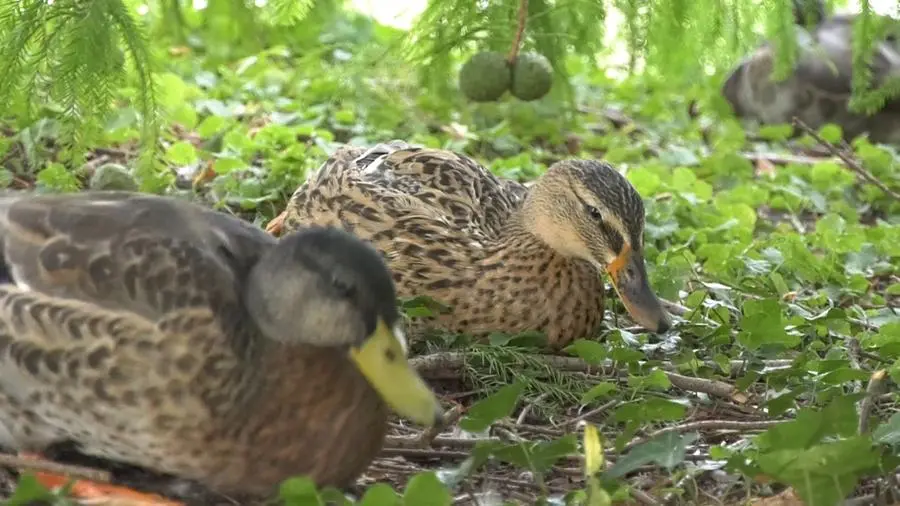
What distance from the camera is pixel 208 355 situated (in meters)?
2.66

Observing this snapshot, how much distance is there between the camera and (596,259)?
4004mm

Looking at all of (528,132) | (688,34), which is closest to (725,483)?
(688,34)

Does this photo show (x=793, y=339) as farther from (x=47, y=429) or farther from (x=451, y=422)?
(x=47, y=429)

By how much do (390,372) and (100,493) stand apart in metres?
0.67

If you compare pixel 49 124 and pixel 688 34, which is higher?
pixel 688 34

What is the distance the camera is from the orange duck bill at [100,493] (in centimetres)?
271

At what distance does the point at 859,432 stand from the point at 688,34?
2039mm

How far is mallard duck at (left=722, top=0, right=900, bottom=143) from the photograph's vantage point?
720 cm

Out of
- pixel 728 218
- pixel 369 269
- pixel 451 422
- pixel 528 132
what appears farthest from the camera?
pixel 528 132

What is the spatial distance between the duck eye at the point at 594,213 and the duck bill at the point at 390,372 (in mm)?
1371

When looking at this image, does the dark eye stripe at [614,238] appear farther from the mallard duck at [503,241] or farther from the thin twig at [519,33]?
the thin twig at [519,33]

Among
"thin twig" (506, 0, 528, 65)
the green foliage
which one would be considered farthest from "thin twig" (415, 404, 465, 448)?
"thin twig" (506, 0, 528, 65)

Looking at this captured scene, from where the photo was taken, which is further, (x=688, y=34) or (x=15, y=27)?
(x=688, y=34)

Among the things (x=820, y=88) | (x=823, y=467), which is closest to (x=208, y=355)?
(x=823, y=467)
